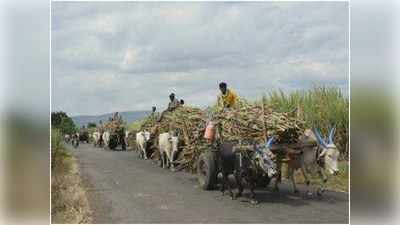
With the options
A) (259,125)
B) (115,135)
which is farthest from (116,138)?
(259,125)

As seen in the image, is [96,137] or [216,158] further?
[96,137]

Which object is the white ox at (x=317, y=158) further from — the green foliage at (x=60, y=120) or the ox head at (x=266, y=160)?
the green foliage at (x=60, y=120)

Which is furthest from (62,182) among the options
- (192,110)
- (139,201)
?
(192,110)

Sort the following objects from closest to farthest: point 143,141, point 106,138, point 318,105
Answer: point 318,105 → point 143,141 → point 106,138

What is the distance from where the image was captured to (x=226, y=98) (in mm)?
10469

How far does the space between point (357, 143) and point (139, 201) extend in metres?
3.59

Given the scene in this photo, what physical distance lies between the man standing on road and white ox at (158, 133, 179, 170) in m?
2.96

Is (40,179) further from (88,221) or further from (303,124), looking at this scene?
(303,124)

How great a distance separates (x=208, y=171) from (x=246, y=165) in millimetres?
1355

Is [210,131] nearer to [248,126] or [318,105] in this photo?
[248,126]

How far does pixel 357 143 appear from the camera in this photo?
6.82 m

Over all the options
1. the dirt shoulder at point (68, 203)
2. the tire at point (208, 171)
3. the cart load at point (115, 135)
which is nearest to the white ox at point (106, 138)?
the cart load at point (115, 135)

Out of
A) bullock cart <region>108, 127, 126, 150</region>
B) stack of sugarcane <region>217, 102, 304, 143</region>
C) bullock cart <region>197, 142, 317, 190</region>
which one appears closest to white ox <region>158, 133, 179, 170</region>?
bullock cart <region>197, 142, 317, 190</region>

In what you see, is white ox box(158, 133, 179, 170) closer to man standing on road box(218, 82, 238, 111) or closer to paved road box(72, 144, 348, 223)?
paved road box(72, 144, 348, 223)
